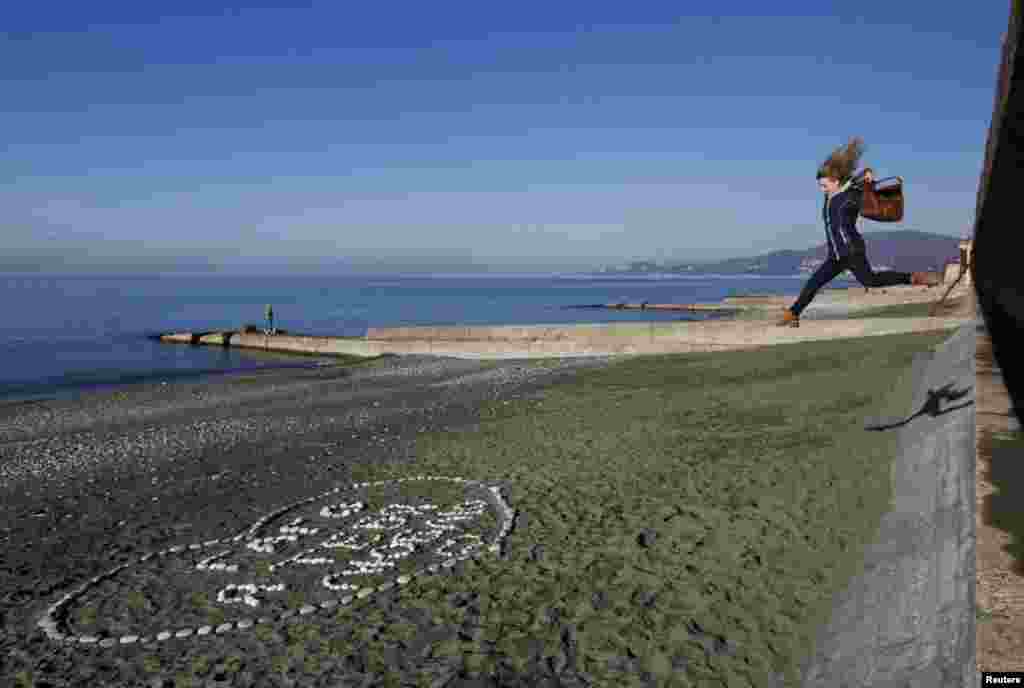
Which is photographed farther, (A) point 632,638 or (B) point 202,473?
(B) point 202,473

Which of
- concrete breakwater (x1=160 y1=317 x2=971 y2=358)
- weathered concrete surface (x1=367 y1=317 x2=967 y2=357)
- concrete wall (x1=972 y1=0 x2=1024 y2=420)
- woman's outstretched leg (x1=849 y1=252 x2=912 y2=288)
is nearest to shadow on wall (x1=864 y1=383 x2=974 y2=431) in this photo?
concrete wall (x1=972 y1=0 x2=1024 y2=420)

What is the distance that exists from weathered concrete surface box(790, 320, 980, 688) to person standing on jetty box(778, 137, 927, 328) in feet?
5.52

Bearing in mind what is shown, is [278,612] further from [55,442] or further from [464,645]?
[55,442]

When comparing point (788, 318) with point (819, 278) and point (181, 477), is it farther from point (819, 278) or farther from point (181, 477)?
point (181, 477)

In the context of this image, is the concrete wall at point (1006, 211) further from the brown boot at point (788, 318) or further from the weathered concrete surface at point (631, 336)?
the weathered concrete surface at point (631, 336)

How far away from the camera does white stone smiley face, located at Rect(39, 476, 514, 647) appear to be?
5898mm

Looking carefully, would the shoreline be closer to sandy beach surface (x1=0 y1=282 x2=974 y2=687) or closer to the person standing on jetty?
sandy beach surface (x1=0 y1=282 x2=974 y2=687)

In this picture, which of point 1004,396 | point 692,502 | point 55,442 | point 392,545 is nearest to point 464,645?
point 392,545

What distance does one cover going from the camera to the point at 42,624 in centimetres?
605

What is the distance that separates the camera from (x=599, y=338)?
106ft

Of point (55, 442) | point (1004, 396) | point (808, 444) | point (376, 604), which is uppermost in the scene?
point (1004, 396)

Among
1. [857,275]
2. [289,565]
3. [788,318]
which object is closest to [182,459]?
[289,565]

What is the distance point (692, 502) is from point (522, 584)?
8.14 feet

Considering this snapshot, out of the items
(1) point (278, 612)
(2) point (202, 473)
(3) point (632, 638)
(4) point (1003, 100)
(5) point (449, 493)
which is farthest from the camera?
(2) point (202, 473)
